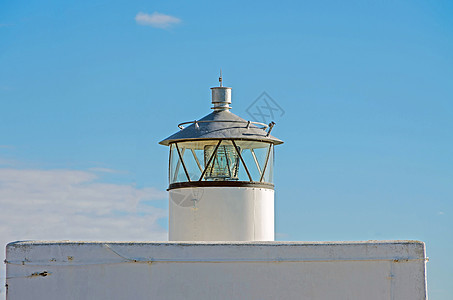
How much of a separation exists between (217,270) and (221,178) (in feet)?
9.21

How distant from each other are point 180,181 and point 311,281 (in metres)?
3.56

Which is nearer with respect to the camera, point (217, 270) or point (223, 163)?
point (217, 270)

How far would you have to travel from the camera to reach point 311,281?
1041 cm

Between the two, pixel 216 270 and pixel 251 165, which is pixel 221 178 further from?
pixel 216 270

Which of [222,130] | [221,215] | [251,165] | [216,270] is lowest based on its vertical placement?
[216,270]

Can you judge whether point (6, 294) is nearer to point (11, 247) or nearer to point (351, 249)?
point (11, 247)

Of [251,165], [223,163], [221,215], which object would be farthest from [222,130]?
[221,215]

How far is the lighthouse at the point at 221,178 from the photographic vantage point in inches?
497

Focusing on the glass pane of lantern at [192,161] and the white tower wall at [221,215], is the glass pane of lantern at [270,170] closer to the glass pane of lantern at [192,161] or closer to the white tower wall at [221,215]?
the white tower wall at [221,215]

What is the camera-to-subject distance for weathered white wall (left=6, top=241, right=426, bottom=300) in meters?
10.3

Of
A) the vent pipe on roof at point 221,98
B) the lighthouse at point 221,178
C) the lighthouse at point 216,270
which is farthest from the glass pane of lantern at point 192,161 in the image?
the lighthouse at point 216,270

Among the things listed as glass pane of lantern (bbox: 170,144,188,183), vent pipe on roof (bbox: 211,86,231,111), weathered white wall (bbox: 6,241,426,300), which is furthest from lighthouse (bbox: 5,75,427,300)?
vent pipe on roof (bbox: 211,86,231,111)

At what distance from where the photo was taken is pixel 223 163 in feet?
43.0

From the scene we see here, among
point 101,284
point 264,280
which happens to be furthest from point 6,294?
point 264,280
